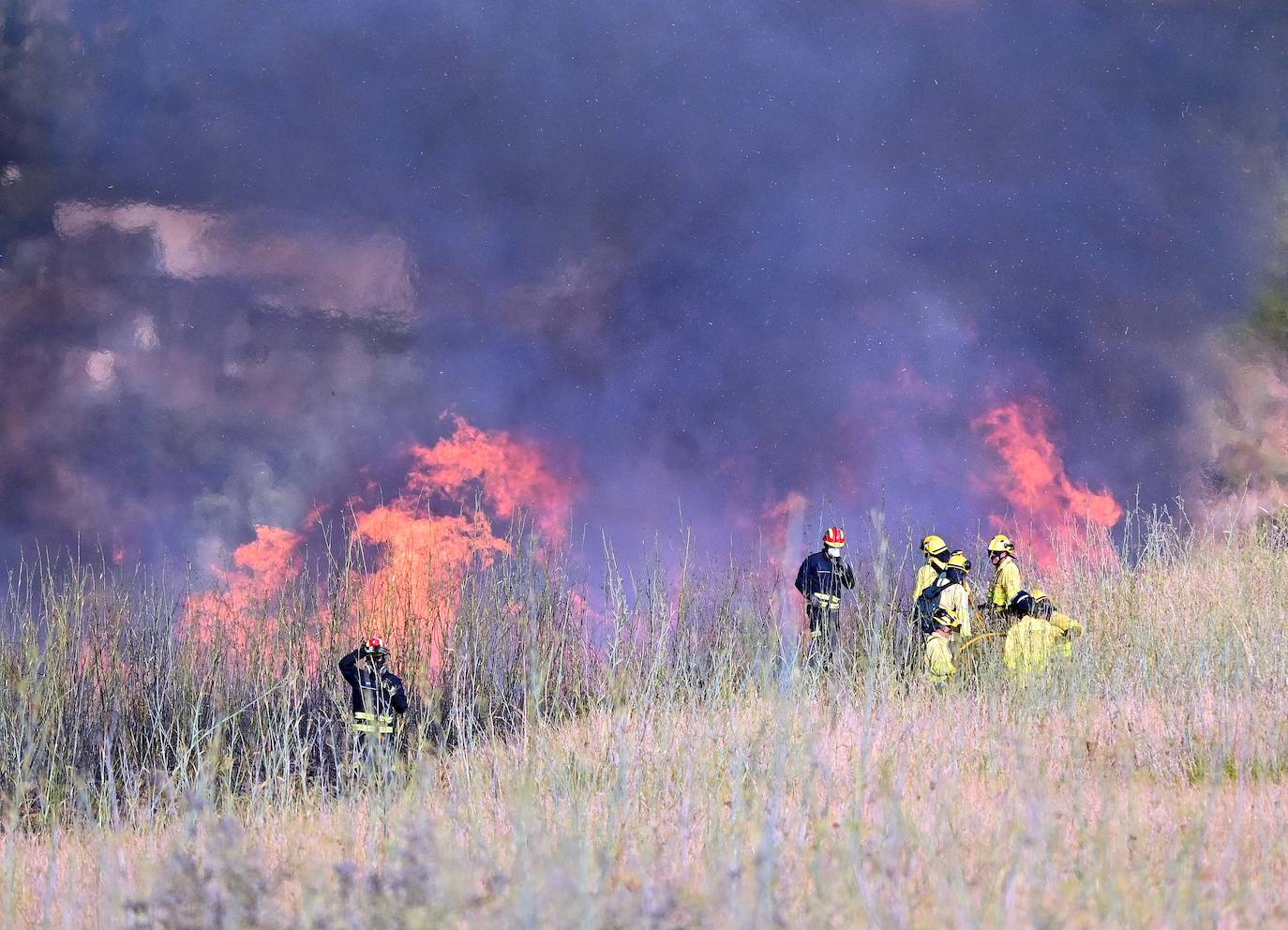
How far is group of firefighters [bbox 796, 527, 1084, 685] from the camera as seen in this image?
885 centimetres

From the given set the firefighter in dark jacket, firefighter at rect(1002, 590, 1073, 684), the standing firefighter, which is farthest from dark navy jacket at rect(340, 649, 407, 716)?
firefighter at rect(1002, 590, 1073, 684)

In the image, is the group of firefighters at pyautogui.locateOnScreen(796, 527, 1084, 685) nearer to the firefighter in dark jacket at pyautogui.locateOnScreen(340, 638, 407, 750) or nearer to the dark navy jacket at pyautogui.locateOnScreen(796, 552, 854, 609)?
the dark navy jacket at pyautogui.locateOnScreen(796, 552, 854, 609)

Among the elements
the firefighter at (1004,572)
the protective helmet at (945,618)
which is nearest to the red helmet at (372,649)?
the protective helmet at (945,618)

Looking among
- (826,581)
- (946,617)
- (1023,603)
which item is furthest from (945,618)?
(826,581)

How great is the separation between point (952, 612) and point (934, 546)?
55 centimetres

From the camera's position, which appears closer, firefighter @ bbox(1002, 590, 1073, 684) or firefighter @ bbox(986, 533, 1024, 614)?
firefighter @ bbox(1002, 590, 1073, 684)

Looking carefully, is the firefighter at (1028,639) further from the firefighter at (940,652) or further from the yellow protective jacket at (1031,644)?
the firefighter at (940,652)

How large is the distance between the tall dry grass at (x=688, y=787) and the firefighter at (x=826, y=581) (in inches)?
13.2

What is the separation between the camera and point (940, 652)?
919 cm

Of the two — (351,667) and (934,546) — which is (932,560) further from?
(351,667)

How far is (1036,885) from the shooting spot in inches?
137

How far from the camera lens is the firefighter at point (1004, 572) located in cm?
958

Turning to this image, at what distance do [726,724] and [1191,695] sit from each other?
3.25 m

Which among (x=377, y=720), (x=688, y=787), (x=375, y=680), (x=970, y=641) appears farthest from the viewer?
(x=970, y=641)
